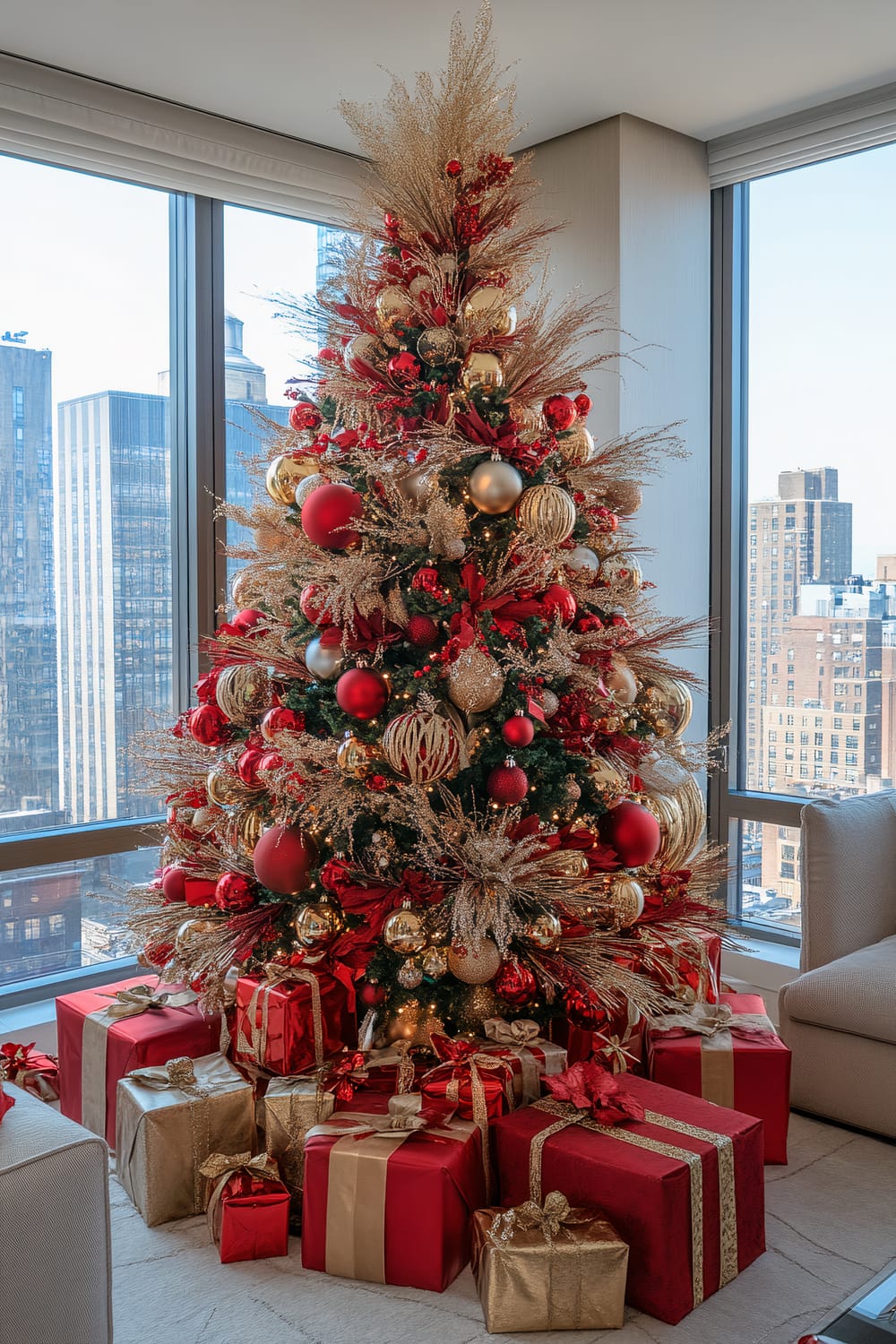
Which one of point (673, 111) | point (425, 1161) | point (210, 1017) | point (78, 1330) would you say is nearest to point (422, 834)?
point (425, 1161)

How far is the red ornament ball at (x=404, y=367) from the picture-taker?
201 centimetres

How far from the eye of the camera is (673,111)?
307cm

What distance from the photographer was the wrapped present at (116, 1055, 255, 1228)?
190 centimetres

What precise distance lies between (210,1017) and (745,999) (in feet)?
3.77

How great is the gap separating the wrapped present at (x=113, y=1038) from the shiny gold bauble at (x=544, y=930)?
2.37 ft

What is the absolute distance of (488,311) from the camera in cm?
200

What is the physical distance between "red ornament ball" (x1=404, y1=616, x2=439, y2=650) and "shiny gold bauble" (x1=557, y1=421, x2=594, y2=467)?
1.50ft

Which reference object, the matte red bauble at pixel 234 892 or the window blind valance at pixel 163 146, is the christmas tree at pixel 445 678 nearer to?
the matte red bauble at pixel 234 892

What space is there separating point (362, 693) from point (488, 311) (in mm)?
760

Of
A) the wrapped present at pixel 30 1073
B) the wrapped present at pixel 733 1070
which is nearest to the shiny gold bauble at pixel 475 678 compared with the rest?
the wrapped present at pixel 733 1070

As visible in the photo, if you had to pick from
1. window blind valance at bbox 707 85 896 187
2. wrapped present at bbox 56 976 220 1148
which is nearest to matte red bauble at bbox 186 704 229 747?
wrapped present at bbox 56 976 220 1148

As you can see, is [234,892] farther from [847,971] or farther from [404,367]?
[847,971]

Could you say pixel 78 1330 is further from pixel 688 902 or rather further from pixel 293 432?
pixel 293 432

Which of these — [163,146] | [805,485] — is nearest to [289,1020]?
[805,485]
